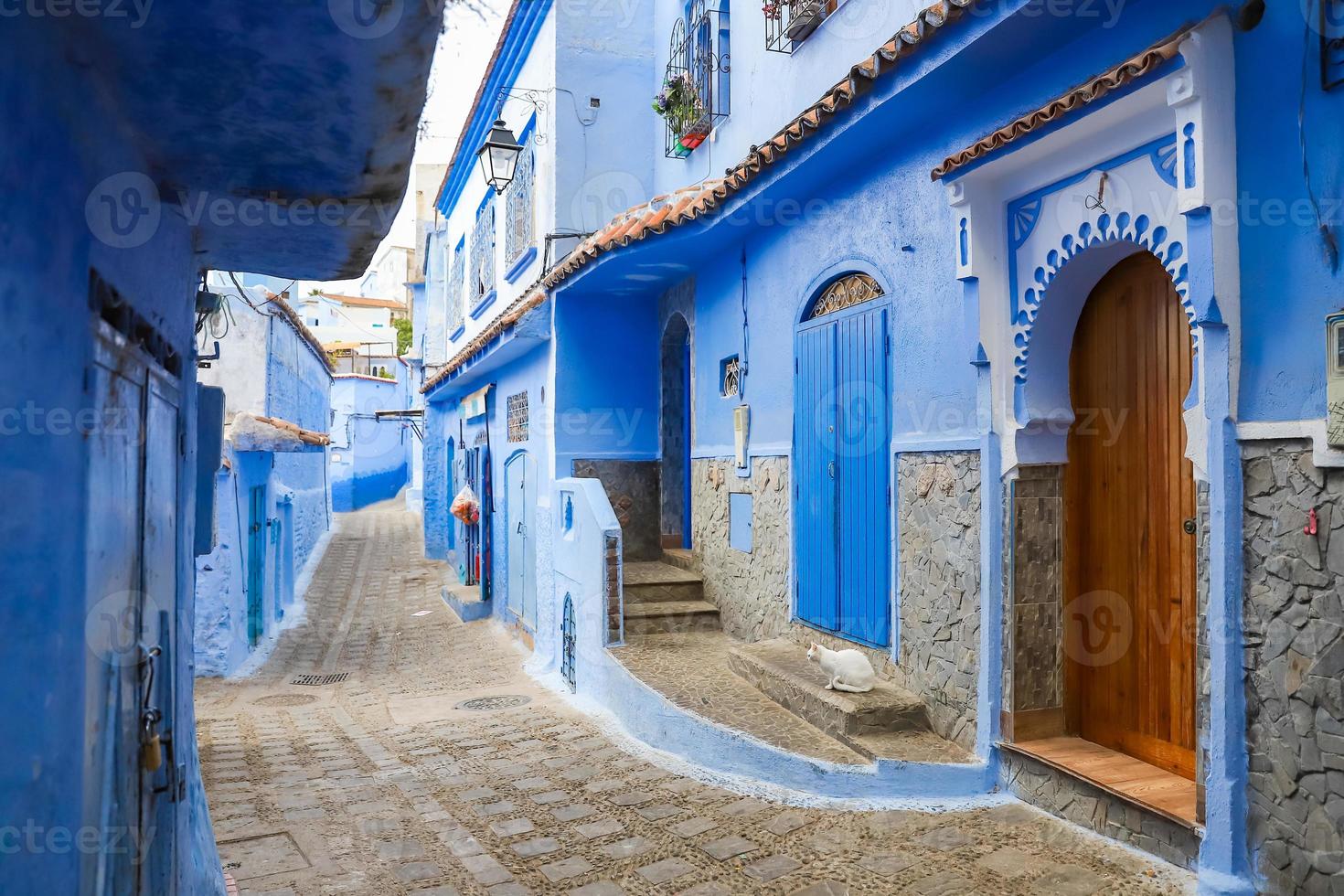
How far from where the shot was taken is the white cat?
552cm

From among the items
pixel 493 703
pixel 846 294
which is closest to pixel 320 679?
pixel 493 703

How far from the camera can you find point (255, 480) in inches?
485

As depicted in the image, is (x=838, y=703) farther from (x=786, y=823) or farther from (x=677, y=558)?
(x=677, y=558)

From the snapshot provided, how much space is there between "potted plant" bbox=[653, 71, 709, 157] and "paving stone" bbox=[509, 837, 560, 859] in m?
7.05

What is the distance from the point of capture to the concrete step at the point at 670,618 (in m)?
8.27

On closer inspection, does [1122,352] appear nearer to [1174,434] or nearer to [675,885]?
[1174,434]

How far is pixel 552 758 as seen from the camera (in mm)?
6477

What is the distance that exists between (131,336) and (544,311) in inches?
282

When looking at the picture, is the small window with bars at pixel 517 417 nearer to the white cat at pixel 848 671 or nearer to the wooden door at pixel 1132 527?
the white cat at pixel 848 671

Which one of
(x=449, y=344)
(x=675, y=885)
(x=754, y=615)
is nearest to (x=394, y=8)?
(x=675, y=885)

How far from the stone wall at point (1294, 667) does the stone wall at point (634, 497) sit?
23.2 ft

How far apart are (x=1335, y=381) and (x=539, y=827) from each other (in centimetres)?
435

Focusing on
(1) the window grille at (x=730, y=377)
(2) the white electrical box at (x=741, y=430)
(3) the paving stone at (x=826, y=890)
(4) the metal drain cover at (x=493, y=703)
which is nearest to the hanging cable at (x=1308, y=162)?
(3) the paving stone at (x=826, y=890)

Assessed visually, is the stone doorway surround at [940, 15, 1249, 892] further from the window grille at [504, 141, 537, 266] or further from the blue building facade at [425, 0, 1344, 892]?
the window grille at [504, 141, 537, 266]
